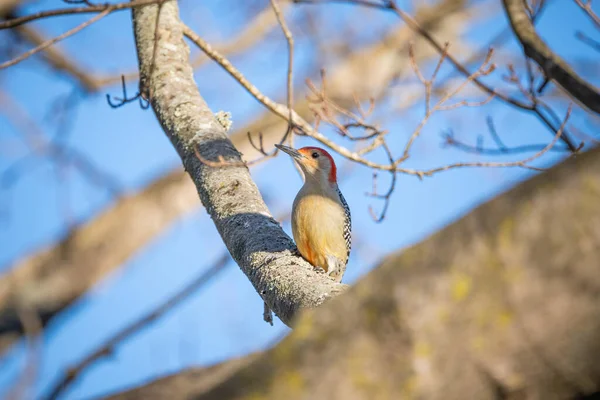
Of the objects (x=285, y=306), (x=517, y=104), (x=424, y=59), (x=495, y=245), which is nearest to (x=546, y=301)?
(x=495, y=245)

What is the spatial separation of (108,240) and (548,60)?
8.05 metres

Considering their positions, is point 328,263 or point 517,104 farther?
point 328,263

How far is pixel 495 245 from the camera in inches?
49.4

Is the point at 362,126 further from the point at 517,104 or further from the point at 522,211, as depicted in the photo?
the point at 522,211

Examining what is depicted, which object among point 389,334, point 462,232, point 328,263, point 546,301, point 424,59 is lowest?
point 546,301

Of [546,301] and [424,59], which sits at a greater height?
[424,59]

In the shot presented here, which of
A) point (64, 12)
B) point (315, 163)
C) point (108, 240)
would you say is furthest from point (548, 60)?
point (108, 240)

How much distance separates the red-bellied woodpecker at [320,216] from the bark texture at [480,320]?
12.3 feet

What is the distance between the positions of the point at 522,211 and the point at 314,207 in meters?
4.27

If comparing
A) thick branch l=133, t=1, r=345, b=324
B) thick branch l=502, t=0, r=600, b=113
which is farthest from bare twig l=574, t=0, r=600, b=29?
thick branch l=133, t=1, r=345, b=324

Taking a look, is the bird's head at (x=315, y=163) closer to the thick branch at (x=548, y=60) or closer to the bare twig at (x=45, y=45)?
the thick branch at (x=548, y=60)

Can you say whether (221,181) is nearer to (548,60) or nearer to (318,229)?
(318,229)

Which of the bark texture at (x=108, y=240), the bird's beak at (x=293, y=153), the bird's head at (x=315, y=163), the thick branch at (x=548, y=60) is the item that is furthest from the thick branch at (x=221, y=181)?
the bark texture at (x=108, y=240)

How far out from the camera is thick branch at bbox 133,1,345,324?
3484 millimetres
